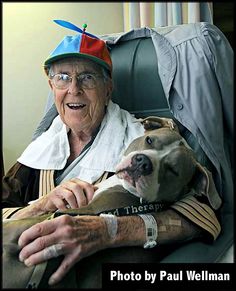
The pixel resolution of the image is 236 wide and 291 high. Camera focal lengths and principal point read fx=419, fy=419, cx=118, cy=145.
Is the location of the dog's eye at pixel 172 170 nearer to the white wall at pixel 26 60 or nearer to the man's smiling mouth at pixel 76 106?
the man's smiling mouth at pixel 76 106

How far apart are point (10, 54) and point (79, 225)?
1143 mm

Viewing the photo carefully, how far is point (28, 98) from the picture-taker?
1.76 meters

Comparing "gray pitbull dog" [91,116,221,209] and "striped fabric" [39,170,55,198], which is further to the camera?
"striped fabric" [39,170,55,198]

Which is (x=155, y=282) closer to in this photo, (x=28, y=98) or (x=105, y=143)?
(x=105, y=143)

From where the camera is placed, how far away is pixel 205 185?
900mm

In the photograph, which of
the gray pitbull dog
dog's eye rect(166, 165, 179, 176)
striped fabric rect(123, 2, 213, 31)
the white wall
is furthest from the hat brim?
the white wall

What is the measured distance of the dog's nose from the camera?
2.78 feet

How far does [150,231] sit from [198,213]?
0.12 m

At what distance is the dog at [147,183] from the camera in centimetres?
84

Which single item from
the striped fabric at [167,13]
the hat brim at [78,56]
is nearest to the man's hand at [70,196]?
the hat brim at [78,56]

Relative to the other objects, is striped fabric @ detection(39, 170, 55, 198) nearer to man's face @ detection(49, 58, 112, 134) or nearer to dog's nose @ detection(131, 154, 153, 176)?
man's face @ detection(49, 58, 112, 134)

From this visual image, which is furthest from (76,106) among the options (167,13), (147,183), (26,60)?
(26,60)

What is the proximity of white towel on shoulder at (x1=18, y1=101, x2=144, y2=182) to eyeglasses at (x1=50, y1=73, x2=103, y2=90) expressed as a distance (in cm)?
8

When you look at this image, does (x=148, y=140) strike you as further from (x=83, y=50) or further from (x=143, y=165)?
(x=83, y=50)
